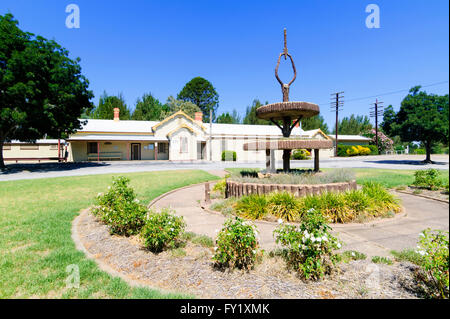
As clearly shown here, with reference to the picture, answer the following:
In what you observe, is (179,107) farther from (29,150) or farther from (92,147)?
(29,150)

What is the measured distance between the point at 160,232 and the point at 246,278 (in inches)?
63.6

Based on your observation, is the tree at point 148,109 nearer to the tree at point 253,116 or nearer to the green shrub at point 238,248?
the tree at point 253,116

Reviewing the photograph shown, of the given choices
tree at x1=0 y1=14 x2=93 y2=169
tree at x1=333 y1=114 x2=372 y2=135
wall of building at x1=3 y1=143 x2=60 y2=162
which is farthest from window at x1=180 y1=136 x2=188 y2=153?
tree at x1=333 y1=114 x2=372 y2=135

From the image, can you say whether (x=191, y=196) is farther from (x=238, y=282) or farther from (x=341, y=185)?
(x=238, y=282)

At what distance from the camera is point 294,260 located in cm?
324

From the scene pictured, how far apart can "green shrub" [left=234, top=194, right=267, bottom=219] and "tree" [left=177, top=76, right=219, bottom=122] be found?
56392 mm

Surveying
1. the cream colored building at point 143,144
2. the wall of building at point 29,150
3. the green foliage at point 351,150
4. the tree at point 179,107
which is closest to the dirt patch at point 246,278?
the cream colored building at point 143,144

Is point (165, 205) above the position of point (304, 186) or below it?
below

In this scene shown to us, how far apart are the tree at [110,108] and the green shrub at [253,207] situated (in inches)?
1954

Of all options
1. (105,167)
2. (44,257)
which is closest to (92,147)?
(105,167)

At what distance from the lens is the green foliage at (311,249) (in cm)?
289

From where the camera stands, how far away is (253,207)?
592 centimetres
